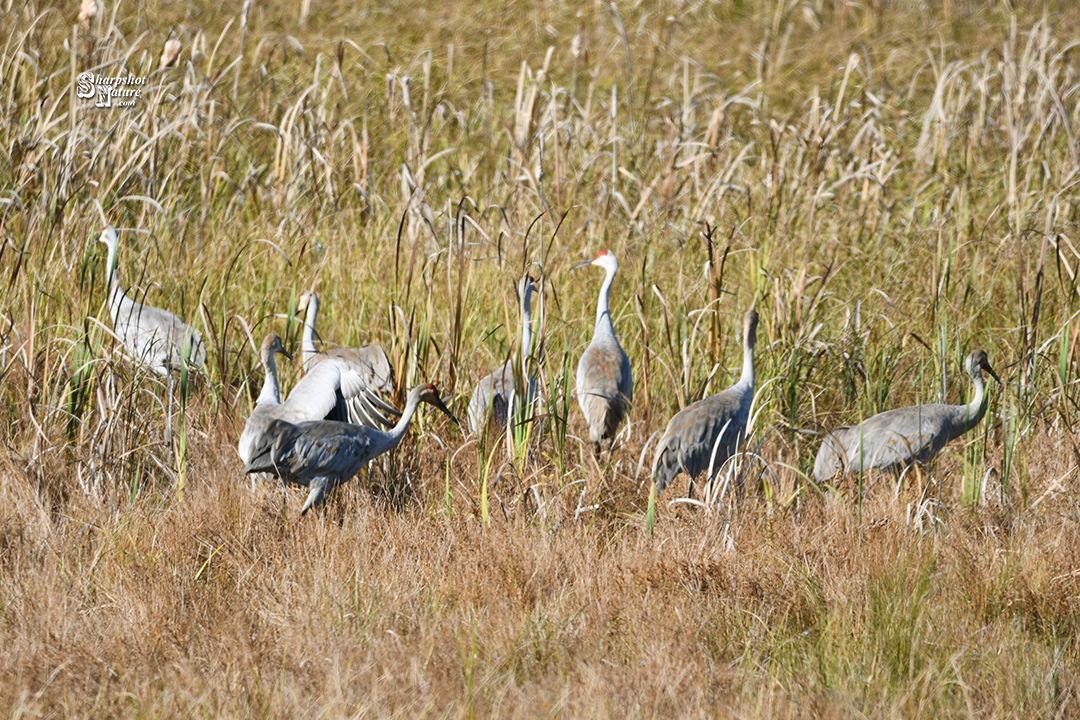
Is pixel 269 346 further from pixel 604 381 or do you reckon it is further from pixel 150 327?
pixel 604 381

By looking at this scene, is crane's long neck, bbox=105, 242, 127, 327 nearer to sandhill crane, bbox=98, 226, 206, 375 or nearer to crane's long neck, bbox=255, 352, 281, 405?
sandhill crane, bbox=98, 226, 206, 375

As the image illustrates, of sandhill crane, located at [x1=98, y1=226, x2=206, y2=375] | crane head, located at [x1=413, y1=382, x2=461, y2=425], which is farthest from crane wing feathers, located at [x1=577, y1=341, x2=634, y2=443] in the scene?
sandhill crane, located at [x1=98, y1=226, x2=206, y2=375]

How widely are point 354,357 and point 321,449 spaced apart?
1.13 m

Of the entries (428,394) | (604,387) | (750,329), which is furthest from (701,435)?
(428,394)

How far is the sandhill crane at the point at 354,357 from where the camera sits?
15.3 feet

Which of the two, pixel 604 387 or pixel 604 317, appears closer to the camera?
pixel 604 387

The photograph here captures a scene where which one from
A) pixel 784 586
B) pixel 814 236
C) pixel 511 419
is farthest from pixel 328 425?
pixel 814 236

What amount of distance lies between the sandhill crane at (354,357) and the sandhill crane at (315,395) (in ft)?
0.25

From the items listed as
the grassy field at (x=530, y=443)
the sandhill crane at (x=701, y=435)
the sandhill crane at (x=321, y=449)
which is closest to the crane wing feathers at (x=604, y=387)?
the grassy field at (x=530, y=443)

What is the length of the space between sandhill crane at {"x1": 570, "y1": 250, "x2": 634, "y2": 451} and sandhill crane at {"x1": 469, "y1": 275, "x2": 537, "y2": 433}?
32 cm

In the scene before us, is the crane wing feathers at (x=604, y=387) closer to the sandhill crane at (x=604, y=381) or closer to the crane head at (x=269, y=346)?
the sandhill crane at (x=604, y=381)

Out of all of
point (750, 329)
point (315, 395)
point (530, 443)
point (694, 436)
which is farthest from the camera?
point (315, 395)

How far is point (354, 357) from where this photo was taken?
490 centimetres

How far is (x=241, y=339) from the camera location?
5.22 meters
